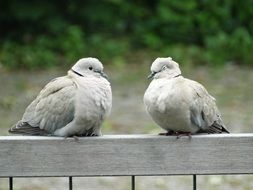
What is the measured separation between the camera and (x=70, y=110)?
256cm

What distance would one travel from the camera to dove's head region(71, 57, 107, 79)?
2.67 m

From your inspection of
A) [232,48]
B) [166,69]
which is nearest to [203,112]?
[166,69]

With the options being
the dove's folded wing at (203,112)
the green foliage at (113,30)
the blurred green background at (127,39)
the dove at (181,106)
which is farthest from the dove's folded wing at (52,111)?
the green foliage at (113,30)

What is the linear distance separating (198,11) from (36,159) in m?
8.89

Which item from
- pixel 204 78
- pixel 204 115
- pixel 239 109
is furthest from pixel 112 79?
pixel 204 115

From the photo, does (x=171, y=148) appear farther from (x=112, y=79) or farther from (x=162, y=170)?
(x=112, y=79)

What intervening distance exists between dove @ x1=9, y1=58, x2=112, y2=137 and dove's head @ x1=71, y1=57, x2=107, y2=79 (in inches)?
3.7

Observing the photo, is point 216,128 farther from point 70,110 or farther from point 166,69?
point 70,110

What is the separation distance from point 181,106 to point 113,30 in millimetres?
8928

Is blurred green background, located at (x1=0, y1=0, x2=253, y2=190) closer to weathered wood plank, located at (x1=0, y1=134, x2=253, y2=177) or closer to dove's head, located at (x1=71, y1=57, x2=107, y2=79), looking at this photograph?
dove's head, located at (x1=71, y1=57, x2=107, y2=79)

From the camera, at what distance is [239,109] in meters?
7.62

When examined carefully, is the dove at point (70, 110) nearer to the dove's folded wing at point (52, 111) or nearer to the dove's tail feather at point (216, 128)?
the dove's folded wing at point (52, 111)

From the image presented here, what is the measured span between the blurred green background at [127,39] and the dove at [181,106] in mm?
5869

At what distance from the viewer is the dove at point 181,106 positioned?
2512mm
